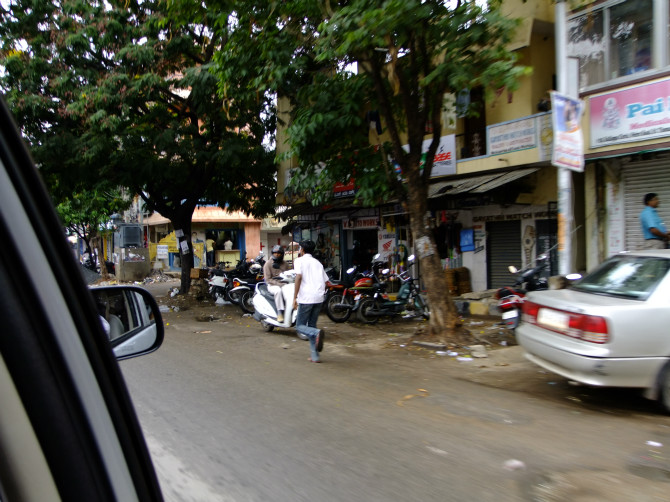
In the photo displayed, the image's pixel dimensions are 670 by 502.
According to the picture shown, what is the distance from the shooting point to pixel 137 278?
27594mm

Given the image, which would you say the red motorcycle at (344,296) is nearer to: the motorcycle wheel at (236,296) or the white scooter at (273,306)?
the white scooter at (273,306)

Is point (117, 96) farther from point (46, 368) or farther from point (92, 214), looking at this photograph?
point (92, 214)

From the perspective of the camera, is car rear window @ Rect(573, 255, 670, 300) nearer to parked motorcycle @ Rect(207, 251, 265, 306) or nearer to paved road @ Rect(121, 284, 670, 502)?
paved road @ Rect(121, 284, 670, 502)

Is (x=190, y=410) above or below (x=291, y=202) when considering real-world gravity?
below

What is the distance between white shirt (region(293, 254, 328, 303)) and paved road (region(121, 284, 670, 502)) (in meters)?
1.01

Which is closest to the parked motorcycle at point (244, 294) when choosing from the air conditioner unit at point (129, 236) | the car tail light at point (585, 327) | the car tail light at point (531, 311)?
the car tail light at point (531, 311)

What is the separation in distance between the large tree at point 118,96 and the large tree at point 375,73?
327 centimetres

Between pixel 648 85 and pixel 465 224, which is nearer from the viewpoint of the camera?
pixel 648 85

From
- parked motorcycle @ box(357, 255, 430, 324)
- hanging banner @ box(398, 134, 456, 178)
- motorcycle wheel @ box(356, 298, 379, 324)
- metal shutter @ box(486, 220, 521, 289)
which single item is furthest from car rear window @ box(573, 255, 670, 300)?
hanging banner @ box(398, 134, 456, 178)

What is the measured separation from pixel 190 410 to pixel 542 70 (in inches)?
436

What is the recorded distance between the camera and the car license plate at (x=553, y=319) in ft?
17.1

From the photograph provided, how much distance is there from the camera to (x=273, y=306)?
10.2 meters

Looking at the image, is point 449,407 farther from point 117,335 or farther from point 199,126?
point 199,126

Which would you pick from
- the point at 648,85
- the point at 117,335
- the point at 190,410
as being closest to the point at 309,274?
the point at 190,410
